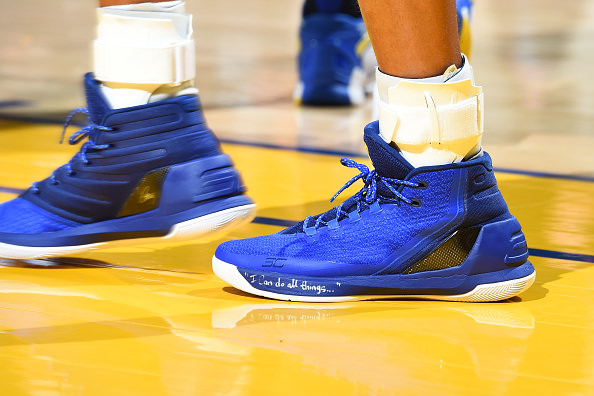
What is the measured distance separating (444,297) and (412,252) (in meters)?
0.08

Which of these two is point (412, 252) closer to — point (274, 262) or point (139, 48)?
point (274, 262)

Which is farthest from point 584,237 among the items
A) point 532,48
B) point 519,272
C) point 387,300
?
point 532,48

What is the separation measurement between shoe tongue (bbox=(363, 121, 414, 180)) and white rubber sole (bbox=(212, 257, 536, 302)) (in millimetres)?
162

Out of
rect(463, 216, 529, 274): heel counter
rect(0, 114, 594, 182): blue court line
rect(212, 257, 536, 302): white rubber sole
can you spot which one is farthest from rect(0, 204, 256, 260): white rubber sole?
rect(0, 114, 594, 182): blue court line

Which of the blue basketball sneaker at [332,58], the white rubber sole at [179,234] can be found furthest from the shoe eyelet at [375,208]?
the blue basketball sneaker at [332,58]

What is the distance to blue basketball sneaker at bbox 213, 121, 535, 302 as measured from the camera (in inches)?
46.2

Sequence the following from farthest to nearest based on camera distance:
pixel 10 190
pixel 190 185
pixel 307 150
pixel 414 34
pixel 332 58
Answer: pixel 332 58
pixel 307 150
pixel 10 190
pixel 190 185
pixel 414 34

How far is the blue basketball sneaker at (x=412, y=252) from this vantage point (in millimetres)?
1174

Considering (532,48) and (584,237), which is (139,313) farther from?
(532,48)

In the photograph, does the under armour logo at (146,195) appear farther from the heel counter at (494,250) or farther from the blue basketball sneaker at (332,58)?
the blue basketball sneaker at (332,58)

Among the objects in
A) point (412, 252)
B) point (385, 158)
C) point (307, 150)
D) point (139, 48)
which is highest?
point (139, 48)

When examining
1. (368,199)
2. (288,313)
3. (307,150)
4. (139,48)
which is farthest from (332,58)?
(288,313)

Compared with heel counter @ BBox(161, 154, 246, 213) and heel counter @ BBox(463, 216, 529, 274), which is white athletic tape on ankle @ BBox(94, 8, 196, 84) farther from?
heel counter @ BBox(463, 216, 529, 274)

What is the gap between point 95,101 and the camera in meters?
1.34
